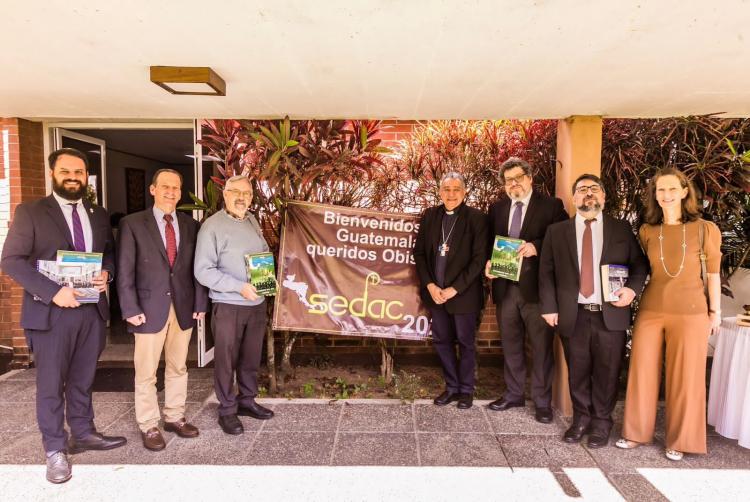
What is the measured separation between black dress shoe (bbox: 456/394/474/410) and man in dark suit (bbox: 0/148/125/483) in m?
2.59

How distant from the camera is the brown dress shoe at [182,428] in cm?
337

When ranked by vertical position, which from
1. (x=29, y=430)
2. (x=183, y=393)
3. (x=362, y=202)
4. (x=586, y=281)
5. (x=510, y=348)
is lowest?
(x=29, y=430)

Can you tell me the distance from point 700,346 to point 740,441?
83cm

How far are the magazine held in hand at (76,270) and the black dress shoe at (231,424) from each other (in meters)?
1.25

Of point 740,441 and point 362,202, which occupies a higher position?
point 362,202

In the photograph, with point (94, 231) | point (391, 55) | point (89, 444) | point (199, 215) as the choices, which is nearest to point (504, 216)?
point (391, 55)

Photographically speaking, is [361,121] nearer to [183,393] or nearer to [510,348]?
[510,348]

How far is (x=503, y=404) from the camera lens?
385cm

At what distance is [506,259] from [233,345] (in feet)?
7.00

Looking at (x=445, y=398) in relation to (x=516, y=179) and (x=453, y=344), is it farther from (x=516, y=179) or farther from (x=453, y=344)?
(x=516, y=179)

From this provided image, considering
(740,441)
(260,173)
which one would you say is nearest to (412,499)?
(740,441)

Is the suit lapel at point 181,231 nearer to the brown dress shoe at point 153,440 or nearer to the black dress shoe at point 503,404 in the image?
the brown dress shoe at point 153,440

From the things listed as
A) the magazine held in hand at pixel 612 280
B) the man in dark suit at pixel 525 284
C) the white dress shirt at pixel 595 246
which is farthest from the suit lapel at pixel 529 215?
the magazine held in hand at pixel 612 280

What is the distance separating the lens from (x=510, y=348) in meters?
3.79
